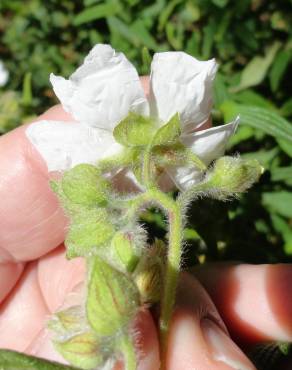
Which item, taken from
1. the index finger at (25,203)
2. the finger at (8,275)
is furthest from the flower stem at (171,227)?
the finger at (8,275)

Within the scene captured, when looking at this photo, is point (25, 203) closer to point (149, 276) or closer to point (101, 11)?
point (149, 276)

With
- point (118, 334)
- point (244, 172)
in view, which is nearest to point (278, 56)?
point (244, 172)

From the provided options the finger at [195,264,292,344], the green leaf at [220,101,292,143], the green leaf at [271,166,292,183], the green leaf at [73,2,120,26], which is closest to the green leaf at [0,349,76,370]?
the finger at [195,264,292,344]

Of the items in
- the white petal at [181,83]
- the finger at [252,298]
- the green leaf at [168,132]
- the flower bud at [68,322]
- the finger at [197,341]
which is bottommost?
the finger at [252,298]

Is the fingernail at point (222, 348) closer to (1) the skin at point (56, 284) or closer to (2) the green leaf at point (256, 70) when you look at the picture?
(1) the skin at point (56, 284)

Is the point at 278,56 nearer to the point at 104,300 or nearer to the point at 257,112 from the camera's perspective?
the point at 257,112
